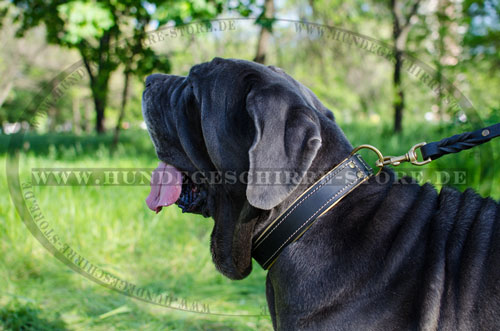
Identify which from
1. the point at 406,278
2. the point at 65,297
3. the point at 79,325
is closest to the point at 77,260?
the point at 65,297

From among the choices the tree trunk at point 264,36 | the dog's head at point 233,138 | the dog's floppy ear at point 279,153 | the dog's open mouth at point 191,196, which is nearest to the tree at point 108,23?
the tree trunk at point 264,36

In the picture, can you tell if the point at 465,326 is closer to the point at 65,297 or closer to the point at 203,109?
the point at 203,109

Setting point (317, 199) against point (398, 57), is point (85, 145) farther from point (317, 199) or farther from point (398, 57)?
point (317, 199)

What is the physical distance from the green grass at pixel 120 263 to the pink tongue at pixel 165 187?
3.86ft

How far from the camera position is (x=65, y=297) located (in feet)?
11.8

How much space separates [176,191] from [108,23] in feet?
12.2

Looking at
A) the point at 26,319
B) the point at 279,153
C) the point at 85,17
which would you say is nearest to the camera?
the point at 279,153

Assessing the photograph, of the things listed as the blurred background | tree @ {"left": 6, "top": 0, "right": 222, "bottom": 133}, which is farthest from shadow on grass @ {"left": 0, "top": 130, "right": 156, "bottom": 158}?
tree @ {"left": 6, "top": 0, "right": 222, "bottom": 133}

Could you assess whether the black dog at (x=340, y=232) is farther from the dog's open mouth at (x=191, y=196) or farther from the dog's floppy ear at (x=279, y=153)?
the dog's open mouth at (x=191, y=196)

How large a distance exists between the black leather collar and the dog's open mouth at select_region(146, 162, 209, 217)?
0.61 metres

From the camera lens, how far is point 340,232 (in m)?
1.80

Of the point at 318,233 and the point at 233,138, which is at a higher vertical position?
the point at 233,138

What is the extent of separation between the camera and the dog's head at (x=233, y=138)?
1.77 metres

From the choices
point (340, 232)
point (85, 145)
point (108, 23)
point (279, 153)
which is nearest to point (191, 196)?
point (279, 153)
